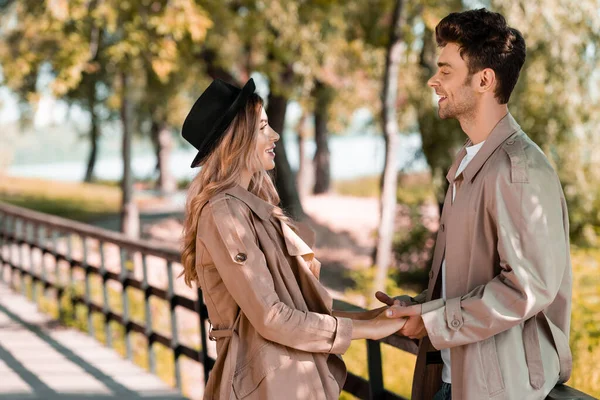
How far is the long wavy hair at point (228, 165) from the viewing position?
275cm

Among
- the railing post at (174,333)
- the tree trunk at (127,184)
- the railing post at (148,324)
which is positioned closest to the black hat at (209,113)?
the railing post at (174,333)

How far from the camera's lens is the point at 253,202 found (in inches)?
108

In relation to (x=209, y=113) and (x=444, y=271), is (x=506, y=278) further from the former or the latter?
(x=209, y=113)

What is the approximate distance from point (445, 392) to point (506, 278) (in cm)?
54

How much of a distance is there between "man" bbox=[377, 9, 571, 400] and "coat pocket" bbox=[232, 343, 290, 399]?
44 cm

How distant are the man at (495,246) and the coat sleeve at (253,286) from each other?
0.29m

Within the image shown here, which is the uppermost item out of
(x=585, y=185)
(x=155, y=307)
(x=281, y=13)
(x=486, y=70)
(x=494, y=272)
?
(x=281, y=13)

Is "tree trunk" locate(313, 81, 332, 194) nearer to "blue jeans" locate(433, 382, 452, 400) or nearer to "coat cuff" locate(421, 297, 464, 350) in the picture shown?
"blue jeans" locate(433, 382, 452, 400)

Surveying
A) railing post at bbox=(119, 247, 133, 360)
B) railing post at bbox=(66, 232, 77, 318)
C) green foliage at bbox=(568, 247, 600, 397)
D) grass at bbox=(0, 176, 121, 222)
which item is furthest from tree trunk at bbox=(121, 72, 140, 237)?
railing post at bbox=(119, 247, 133, 360)

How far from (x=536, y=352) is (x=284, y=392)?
2.71 ft

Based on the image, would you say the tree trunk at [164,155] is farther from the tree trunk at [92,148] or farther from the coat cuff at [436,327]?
the coat cuff at [436,327]

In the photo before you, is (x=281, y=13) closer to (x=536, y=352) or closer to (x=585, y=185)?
(x=585, y=185)

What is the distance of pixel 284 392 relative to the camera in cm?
267

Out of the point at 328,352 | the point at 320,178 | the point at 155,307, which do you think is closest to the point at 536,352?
the point at 328,352
